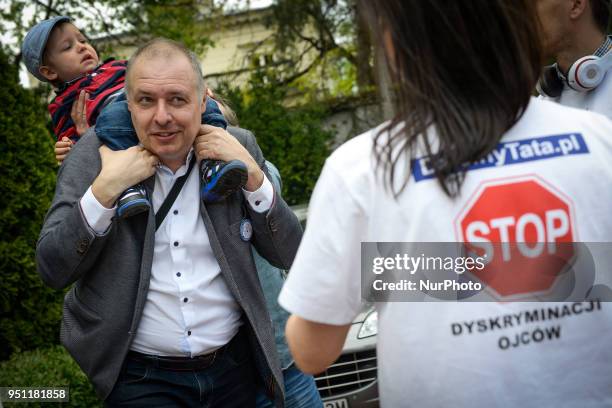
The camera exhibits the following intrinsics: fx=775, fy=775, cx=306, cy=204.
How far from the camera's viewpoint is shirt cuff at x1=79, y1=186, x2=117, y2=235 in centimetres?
281

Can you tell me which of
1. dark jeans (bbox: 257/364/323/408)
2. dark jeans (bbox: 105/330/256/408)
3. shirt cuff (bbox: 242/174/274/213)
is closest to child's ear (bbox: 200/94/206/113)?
shirt cuff (bbox: 242/174/274/213)

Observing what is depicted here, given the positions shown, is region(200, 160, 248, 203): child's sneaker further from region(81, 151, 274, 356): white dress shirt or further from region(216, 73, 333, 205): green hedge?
region(216, 73, 333, 205): green hedge

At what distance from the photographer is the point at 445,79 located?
1.72 metres

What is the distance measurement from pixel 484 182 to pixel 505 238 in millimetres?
129

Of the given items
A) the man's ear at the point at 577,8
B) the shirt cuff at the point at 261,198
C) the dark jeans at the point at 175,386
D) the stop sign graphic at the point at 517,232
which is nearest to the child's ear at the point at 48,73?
the shirt cuff at the point at 261,198

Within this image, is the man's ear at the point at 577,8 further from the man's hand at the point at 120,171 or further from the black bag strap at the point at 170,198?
the man's hand at the point at 120,171

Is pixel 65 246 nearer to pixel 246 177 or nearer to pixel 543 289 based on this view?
pixel 246 177

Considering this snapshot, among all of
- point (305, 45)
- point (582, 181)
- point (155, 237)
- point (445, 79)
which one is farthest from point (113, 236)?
point (305, 45)

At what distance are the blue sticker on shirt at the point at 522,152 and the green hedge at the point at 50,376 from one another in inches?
159

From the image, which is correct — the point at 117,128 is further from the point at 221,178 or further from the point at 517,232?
the point at 517,232

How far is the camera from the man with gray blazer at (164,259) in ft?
9.47

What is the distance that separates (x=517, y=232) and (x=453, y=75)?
0.37 metres

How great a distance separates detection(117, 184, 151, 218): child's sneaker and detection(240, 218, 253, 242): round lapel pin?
1.27ft

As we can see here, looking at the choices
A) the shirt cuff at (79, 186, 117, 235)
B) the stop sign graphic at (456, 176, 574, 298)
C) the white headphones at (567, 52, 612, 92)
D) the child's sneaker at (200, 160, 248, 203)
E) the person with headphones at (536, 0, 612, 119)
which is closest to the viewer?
the stop sign graphic at (456, 176, 574, 298)
